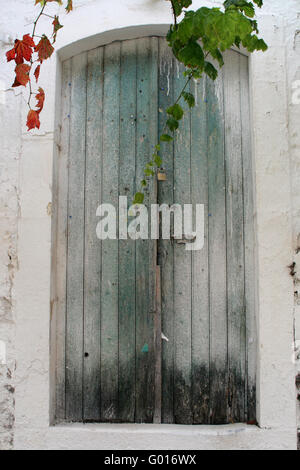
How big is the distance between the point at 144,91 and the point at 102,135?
40 cm

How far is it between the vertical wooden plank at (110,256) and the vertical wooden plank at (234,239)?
0.70m

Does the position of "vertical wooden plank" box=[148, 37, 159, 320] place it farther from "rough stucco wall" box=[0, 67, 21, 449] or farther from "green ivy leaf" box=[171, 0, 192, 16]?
"rough stucco wall" box=[0, 67, 21, 449]

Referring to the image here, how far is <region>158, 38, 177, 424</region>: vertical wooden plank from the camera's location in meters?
2.27

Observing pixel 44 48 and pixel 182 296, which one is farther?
pixel 182 296

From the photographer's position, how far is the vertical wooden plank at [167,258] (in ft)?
7.46

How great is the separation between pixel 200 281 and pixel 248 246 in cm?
37

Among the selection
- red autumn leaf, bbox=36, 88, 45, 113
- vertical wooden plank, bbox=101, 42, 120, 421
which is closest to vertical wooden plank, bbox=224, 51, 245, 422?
vertical wooden plank, bbox=101, 42, 120, 421

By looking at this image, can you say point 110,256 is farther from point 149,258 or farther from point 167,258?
point 167,258

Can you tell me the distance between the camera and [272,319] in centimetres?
213

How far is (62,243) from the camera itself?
7.72 ft

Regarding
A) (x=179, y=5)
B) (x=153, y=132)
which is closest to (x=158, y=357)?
(x=153, y=132)

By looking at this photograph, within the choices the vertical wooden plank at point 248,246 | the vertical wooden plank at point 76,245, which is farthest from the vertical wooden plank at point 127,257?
the vertical wooden plank at point 248,246

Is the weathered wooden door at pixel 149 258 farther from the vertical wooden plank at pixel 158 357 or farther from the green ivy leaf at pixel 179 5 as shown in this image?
the green ivy leaf at pixel 179 5

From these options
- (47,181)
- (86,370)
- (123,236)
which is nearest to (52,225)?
(47,181)
